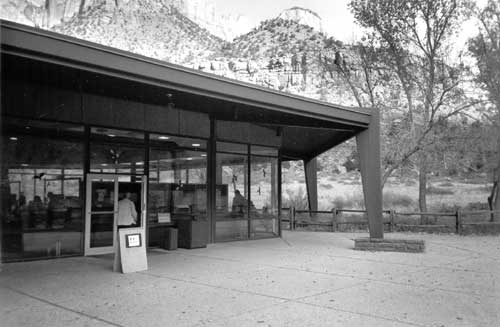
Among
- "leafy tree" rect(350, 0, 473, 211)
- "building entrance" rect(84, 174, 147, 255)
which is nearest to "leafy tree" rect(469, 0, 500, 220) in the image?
"leafy tree" rect(350, 0, 473, 211)

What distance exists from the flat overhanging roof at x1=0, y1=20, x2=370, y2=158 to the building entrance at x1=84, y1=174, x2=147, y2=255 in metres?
2.42

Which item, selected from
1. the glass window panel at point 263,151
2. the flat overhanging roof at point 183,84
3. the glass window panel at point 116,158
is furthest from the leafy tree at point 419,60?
the glass window panel at point 116,158

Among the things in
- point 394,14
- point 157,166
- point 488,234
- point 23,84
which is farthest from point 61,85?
point 394,14

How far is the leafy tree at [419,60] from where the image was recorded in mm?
25922

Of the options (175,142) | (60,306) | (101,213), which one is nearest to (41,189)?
(101,213)

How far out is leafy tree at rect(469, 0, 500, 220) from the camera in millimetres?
24250

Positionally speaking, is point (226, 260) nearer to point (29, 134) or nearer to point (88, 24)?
point (29, 134)

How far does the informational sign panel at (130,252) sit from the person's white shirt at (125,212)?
2.52 meters

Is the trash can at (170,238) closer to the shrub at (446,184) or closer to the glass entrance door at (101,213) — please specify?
the glass entrance door at (101,213)

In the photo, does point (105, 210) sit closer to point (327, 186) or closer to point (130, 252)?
point (130, 252)

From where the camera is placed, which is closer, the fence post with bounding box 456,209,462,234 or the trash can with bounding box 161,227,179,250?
the trash can with bounding box 161,227,179,250

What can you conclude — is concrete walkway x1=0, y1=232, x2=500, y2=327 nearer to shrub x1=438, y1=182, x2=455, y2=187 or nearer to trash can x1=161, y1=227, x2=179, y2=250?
trash can x1=161, y1=227, x2=179, y2=250

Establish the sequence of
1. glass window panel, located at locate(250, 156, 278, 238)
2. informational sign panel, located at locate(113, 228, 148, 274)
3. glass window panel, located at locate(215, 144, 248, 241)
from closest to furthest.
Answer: informational sign panel, located at locate(113, 228, 148, 274)
glass window panel, located at locate(215, 144, 248, 241)
glass window panel, located at locate(250, 156, 278, 238)

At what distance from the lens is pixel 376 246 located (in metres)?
13.8
